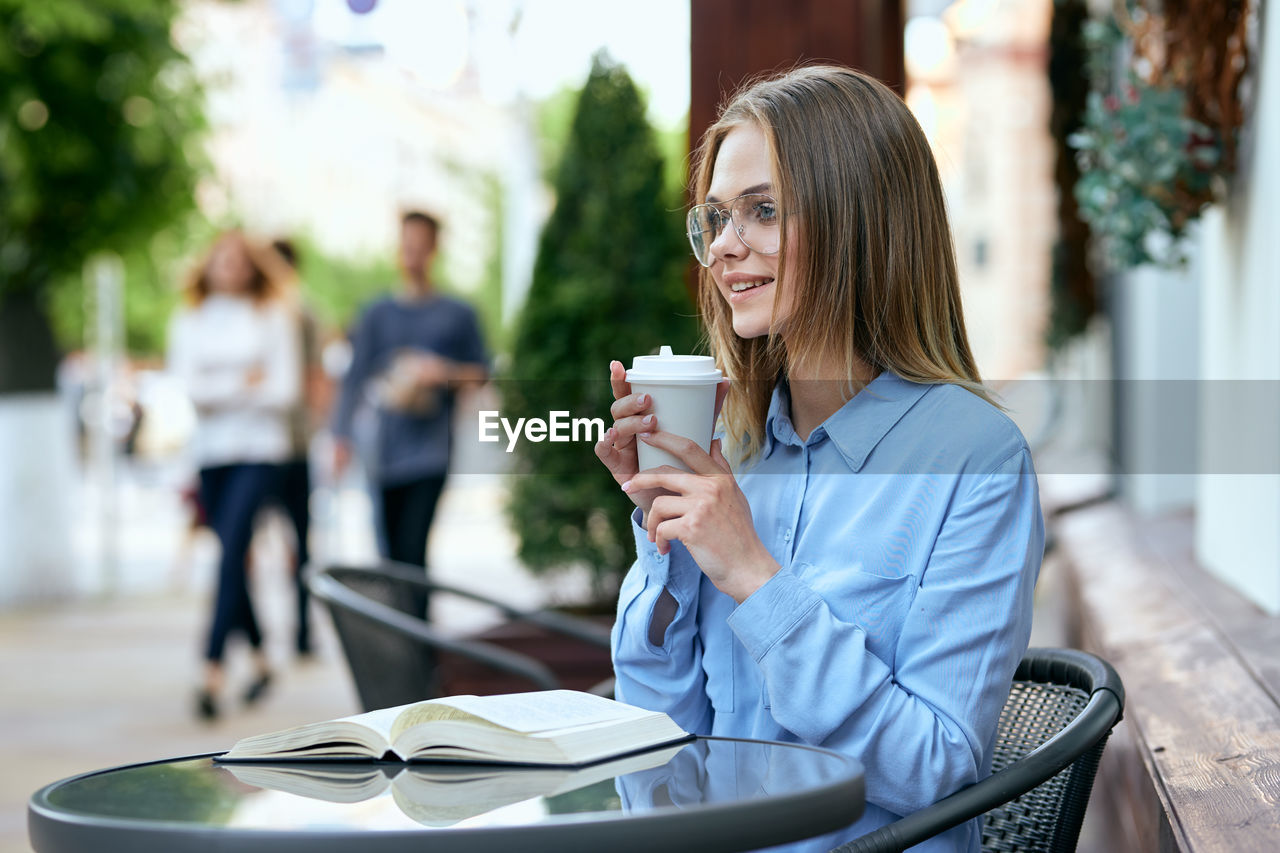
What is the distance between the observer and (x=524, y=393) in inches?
162

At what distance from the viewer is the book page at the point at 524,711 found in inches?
51.7

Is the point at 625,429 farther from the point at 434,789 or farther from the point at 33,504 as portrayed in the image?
the point at 33,504

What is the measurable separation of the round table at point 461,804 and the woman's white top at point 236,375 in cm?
406

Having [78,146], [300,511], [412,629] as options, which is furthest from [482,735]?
[78,146]

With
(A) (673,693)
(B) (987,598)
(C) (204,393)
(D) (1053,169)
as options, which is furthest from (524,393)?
(D) (1053,169)

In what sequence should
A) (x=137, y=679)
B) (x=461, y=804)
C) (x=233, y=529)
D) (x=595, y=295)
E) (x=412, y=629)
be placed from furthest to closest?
1. (x=137, y=679)
2. (x=233, y=529)
3. (x=595, y=295)
4. (x=412, y=629)
5. (x=461, y=804)

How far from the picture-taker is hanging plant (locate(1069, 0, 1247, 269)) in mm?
2971

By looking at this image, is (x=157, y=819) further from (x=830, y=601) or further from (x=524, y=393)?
(x=524, y=393)

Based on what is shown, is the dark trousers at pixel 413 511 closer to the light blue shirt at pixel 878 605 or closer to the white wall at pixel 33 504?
the light blue shirt at pixel 878 605

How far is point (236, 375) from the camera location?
534cm

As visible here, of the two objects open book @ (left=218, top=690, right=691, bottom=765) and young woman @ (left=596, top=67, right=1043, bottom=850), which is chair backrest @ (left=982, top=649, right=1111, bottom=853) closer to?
young woman @ (left=596, top=67, right=1043, bottom=850)

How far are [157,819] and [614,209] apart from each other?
144 inches

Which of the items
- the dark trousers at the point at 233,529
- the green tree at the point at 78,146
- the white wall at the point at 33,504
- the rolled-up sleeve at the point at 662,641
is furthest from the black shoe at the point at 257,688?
the rolled-up sleeve at the point at 662,641

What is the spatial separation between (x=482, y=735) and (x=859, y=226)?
703 mm
